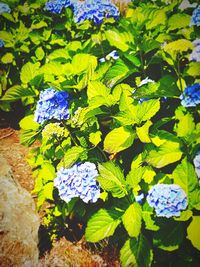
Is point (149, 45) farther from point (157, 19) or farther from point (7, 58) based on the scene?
point (7, 58)

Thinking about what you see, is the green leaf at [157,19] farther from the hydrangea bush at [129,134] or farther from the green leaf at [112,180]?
the green leaf at [112,180]

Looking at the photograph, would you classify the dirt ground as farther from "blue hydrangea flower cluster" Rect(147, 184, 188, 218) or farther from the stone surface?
"blue hydrangea flower cluster" Rect(147, 184, 188, 218)

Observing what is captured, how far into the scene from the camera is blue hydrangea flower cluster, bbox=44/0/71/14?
8.19 ft

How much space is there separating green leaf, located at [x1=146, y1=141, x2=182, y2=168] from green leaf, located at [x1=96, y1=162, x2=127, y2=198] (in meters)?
0.20

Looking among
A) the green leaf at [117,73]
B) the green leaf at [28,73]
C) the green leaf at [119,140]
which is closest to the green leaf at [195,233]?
the green leaf at [119,140]

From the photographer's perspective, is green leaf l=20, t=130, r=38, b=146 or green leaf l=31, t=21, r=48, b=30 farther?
green leaf l=31, t=21, r=48, b=30

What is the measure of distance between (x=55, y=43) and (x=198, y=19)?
4.53ft

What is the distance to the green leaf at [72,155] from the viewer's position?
1.58m

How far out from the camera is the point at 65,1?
2520 mm

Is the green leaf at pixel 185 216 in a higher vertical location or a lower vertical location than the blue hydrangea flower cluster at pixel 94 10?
lower

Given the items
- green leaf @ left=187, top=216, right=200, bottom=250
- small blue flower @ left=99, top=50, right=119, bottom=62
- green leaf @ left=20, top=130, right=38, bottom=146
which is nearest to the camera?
green leaf @ left=187, top=216, right=200, bottom=250

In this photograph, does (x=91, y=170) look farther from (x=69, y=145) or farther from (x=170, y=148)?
(x=170, y=148)

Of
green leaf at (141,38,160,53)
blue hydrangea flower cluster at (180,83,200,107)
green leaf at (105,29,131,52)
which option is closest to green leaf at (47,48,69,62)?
green leaf at (105,29,131,52)

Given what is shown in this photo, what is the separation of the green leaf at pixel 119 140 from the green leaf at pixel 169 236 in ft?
1.50
